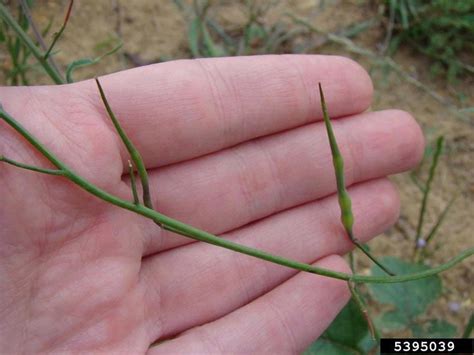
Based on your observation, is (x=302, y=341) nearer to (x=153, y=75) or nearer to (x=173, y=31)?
(x=153, y=75)

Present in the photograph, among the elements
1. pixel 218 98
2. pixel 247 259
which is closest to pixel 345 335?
pixel 247 259

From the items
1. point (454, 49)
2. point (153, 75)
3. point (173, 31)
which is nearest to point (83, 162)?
point (153, 75)

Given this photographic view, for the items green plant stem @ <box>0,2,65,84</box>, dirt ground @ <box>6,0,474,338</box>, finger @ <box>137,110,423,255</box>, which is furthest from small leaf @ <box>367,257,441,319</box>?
green plant stem @ <box>0,2,65,84</box>

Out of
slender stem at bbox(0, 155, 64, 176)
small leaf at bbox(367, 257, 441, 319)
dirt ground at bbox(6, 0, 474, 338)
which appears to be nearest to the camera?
slender stem at bbox(0, 155, 64, 176)

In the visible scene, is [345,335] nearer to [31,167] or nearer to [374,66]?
[31,167]

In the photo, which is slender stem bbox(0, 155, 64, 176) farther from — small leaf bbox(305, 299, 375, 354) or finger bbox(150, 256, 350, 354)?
small leaf bbox(305, 299, 375, 354)
